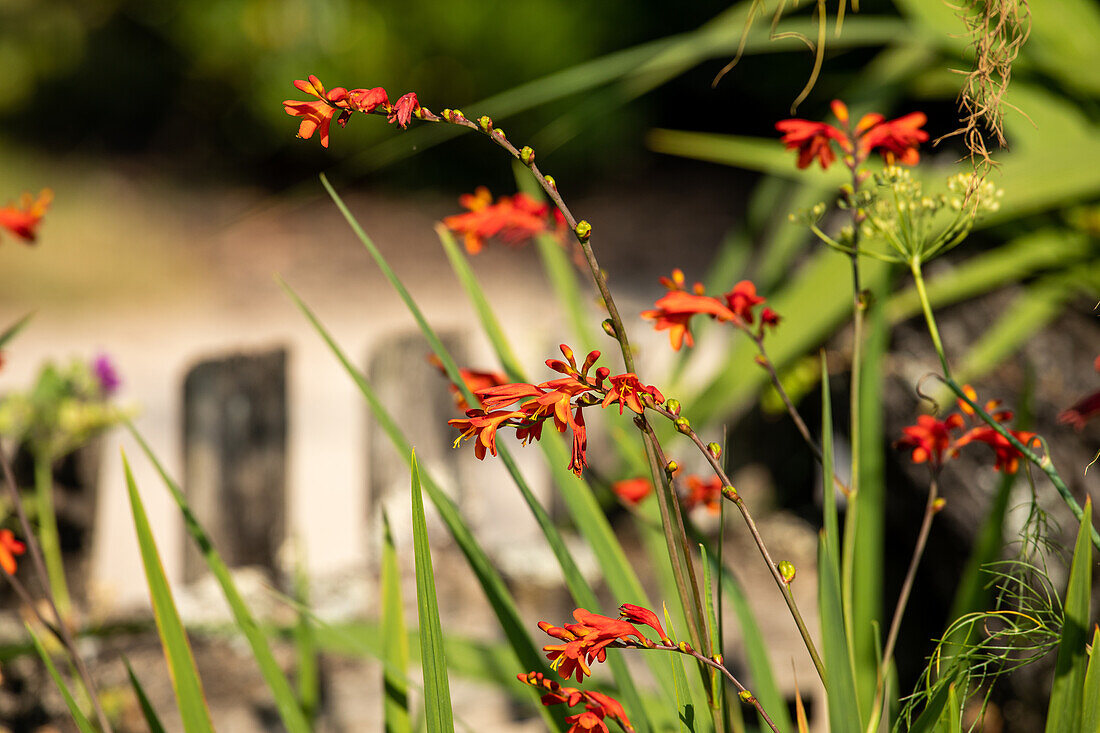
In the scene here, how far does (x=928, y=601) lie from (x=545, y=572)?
0.63 m

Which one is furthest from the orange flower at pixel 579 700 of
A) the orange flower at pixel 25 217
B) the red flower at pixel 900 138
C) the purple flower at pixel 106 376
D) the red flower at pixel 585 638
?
the purple flower at pixel 106 376

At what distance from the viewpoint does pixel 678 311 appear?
1.53 ft

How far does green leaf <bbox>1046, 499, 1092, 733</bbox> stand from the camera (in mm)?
412

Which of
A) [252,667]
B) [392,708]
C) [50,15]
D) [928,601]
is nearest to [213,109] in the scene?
[50,15]

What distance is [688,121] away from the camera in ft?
13.3

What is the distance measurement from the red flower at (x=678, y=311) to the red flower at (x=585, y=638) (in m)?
0.14

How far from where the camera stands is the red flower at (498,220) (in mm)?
601

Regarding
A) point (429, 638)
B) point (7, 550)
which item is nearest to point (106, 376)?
point (7, 550)

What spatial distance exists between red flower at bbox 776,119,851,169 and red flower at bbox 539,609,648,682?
11.1 inches

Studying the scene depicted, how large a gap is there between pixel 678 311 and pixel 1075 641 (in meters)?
0.24

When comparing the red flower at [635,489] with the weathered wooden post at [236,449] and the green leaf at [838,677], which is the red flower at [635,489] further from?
the weathered wooden post at [236,449]

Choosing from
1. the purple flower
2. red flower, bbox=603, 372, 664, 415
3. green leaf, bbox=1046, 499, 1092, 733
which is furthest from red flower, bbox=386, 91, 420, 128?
the purple flower

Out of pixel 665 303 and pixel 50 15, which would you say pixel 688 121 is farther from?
pixel 665 303

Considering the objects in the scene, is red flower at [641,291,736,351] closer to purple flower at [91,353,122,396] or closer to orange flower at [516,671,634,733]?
orange flower at [516,671,634,733]
